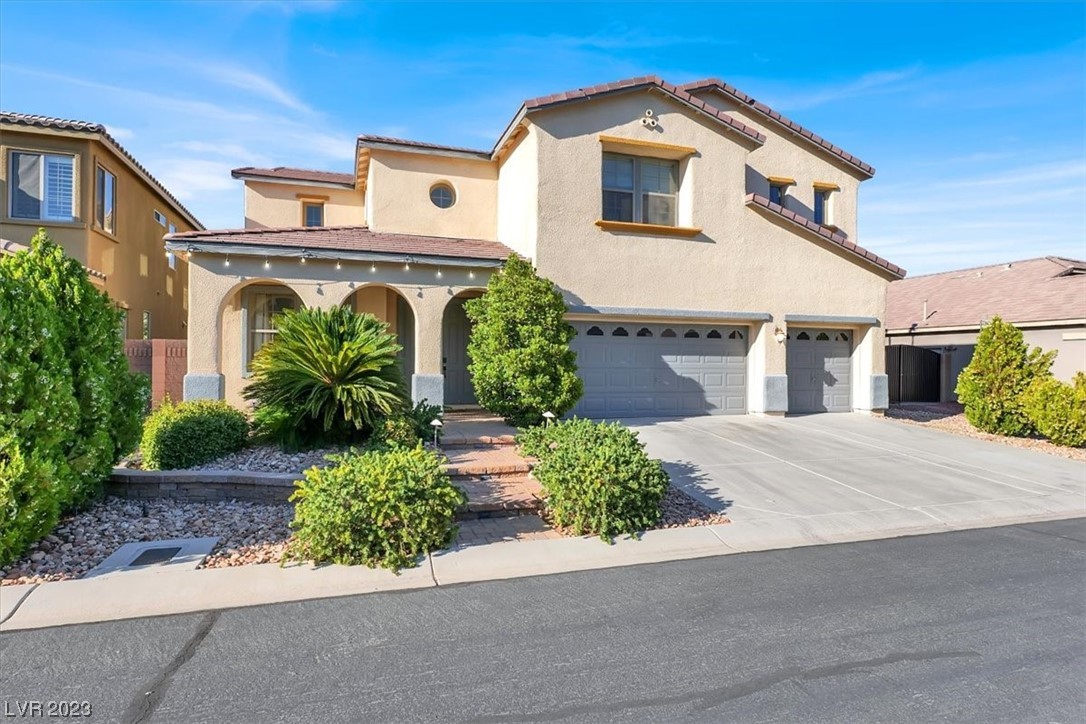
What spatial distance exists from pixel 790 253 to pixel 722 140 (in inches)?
121

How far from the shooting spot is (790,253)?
549 inches

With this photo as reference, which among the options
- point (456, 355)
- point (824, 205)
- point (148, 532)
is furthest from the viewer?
point (824, 205)

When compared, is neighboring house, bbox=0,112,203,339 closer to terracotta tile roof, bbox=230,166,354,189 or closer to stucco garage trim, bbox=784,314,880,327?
terracotta tile roof, bbox=230,166,354,189

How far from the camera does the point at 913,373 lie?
20234 mm

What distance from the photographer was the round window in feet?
47.5

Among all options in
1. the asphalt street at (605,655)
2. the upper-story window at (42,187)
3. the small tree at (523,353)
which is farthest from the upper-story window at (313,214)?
the asphalt street at (605,655)

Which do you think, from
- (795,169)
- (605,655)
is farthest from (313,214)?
(605,655)

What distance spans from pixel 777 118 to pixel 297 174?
525 inches

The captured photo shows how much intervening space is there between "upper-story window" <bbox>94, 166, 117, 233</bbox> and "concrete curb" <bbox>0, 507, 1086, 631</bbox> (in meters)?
12.2

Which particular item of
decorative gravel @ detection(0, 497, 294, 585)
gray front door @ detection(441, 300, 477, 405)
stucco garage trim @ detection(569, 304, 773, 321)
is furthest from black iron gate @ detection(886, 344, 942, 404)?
decorative gravel @ detection(0, 497, 294, 585)

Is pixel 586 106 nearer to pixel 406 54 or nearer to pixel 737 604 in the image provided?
pixel 406 54

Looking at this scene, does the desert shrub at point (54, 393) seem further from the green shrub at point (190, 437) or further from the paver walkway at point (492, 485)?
the paver walkway at point (492, 485)

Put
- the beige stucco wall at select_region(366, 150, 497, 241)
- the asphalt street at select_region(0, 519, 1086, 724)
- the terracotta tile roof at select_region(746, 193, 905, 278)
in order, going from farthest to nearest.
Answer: the beige stucco wall at select_region(366, 150, 497, 241)
the terracotta tile roof at select_region(746, 193, 905, 278)
the asphalt street at select_region(0, 519, 1086, 724)

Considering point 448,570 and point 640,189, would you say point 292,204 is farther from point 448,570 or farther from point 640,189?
point 448,570
